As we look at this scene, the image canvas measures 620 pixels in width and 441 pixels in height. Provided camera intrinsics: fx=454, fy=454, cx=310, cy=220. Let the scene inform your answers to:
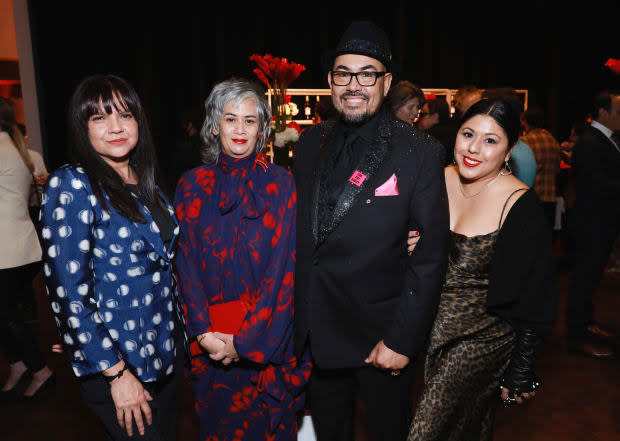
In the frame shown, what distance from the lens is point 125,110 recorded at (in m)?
1.43

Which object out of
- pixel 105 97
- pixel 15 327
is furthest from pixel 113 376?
pixel 15 327

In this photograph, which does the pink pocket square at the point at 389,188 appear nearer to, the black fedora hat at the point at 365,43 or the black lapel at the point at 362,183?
the black lapel at the point at 362,183

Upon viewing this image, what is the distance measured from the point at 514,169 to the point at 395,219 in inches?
88.5

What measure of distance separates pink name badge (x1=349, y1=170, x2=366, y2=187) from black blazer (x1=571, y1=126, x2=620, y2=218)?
235 cm

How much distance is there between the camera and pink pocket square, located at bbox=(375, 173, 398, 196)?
1504mm

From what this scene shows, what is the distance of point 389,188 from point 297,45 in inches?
264

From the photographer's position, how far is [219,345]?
1624 millimetres

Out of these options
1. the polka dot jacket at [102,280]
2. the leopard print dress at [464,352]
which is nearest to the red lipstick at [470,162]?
the leopard print dress at [464,352]

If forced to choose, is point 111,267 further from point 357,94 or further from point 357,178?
point 357,94

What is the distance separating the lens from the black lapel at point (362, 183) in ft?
5.00

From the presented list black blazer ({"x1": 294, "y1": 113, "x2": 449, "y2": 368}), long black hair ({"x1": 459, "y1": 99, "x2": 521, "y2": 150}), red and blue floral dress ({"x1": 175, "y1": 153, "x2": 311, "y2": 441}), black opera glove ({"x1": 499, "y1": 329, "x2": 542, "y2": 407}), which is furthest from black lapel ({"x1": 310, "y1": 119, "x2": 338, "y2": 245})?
black opera glove ({"x1": 499, "y1": 329, "x2": 542, "y2": 407})

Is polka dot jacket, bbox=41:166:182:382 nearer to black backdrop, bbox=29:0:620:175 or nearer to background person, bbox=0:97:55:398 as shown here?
background person, bbox=0:97:55:398

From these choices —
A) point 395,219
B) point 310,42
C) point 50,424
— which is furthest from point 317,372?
point 310,42

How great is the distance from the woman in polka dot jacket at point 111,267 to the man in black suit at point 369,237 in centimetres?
50
